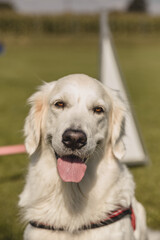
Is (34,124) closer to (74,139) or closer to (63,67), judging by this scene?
(74,139)

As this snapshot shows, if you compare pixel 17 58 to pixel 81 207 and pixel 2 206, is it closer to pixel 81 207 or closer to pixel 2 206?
pixel 2 206

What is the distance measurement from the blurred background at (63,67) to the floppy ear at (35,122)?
134 centimetres

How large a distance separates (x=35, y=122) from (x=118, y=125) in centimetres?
82

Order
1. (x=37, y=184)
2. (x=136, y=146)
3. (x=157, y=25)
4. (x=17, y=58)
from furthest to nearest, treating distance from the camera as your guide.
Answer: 1. (x=157, y=25)
2. (x=17, y=58)
3. (x=136, y=146)
4. (x=37, y=184)

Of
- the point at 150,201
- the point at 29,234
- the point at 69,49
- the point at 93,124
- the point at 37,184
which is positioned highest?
the point at 69,49

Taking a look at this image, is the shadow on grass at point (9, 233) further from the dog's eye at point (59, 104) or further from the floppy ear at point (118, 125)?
the dog's eye at point (59, 104)

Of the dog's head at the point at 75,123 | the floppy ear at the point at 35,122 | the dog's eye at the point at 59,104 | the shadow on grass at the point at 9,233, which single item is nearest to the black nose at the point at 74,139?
the dog's head at the point at 75,123

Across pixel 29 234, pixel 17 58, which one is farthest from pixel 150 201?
pixel 17 58

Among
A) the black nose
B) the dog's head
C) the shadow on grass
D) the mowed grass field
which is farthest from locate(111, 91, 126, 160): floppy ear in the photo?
the shadow on grass

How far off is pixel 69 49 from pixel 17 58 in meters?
8.99

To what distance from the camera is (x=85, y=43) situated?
1469 inches

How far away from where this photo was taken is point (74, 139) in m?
2.82

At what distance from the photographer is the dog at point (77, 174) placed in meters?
3.13

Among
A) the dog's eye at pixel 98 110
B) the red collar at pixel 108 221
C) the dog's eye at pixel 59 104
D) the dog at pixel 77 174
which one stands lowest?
the red collar at pixel 108 221
